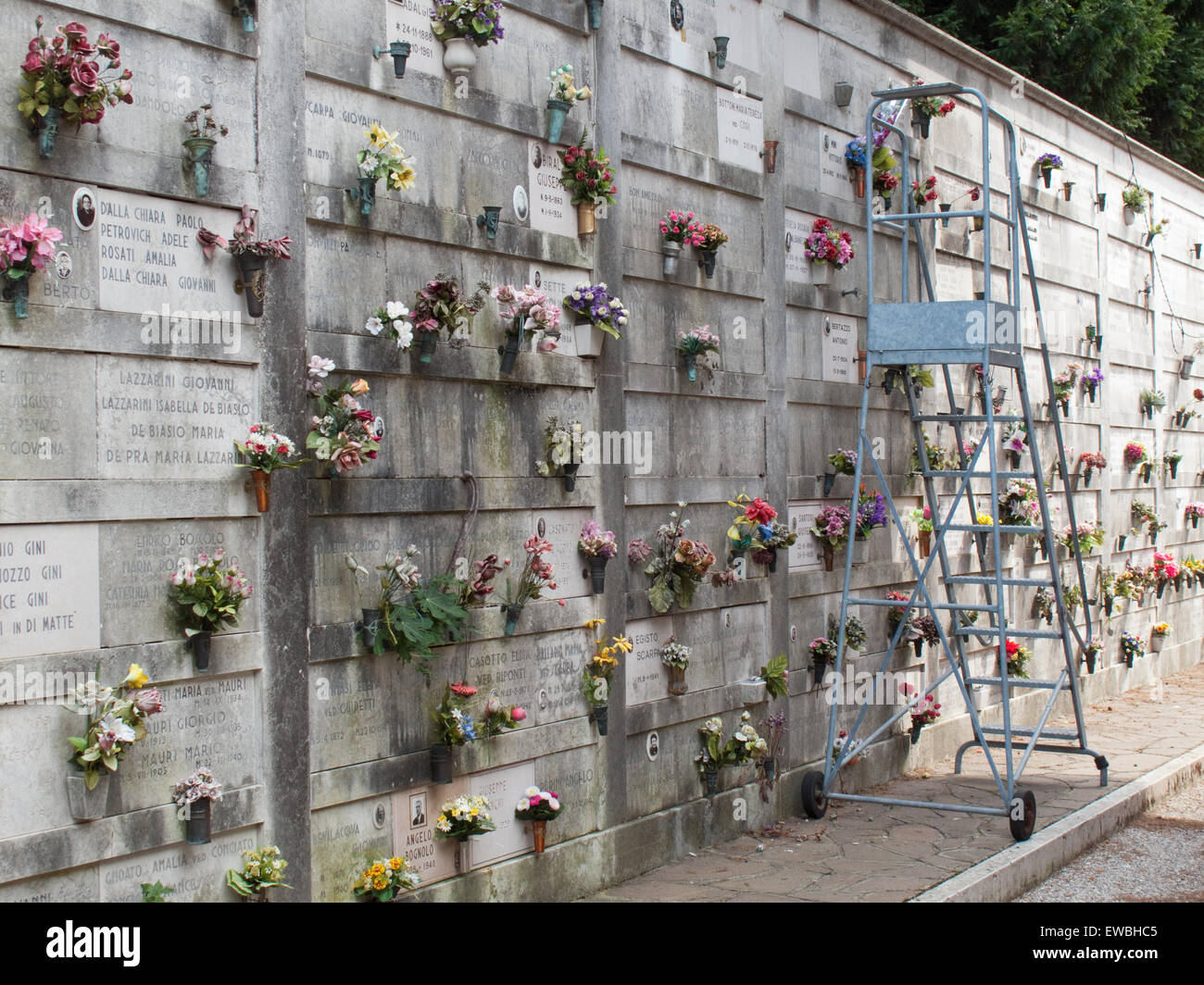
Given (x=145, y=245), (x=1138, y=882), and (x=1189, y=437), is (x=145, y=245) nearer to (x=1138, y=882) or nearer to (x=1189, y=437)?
(x=1138, y=882)

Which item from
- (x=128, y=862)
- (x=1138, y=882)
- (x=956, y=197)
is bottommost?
(x=1138, y=882)

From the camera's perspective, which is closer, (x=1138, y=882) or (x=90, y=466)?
(x=90, y=466)

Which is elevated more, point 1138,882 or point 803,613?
point 803,613

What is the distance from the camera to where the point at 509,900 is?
5.47 meters

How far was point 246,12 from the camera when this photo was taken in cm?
445

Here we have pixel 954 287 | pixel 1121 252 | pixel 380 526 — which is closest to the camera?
pixel 380 526

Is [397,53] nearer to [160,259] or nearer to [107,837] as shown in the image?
[160,259]

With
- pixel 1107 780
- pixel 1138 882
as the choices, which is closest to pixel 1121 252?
pixel 1107 780

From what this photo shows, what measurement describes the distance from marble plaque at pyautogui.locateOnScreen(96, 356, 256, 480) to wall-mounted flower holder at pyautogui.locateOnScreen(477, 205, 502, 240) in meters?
1.39

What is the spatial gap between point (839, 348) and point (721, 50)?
203 cm

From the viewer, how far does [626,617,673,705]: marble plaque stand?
6.36 m

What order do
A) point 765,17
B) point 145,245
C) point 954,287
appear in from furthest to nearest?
point 954,287, point 765,17, point 145,245

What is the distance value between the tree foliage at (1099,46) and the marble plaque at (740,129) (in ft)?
29.4

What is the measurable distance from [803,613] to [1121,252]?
21.5ft
